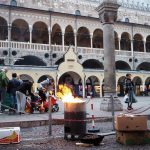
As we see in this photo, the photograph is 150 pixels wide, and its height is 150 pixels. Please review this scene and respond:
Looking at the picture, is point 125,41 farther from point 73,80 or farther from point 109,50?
point 109,50

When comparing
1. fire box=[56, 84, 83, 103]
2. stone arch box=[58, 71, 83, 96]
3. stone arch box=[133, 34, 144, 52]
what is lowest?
fire box=[56, 84, 83, 103]

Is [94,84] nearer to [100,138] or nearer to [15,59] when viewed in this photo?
[15,59]

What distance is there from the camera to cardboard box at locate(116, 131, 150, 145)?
6.23 meters

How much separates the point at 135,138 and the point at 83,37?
121ft

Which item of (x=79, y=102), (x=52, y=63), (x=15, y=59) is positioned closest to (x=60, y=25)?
(x=52, y=63)

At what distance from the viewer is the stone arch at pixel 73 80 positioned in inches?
1386

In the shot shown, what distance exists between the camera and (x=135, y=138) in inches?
247

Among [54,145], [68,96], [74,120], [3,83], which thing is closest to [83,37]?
[3,83]

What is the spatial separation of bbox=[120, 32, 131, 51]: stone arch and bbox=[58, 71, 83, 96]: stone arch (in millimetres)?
12682

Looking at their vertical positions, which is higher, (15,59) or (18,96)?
(15,59)

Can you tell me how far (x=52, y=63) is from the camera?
35844 mm

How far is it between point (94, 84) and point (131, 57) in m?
8.31

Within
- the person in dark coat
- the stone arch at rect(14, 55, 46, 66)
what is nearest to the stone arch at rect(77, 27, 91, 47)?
the stone arch at rect(14, 55, 46, 66)

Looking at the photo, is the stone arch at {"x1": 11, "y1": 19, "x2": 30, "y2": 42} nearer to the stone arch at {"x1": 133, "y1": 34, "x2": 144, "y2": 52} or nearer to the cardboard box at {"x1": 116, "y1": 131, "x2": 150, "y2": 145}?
the stone arch at {"x1": 133, "y1": 34, "x2": 144, "y2": 52}
